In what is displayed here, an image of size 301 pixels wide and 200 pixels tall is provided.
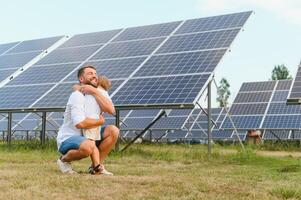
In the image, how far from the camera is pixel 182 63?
13367mm

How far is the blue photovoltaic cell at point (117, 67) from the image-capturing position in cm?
1417

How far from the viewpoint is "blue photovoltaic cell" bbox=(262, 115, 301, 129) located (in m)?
23.1

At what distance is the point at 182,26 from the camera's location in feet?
54.0

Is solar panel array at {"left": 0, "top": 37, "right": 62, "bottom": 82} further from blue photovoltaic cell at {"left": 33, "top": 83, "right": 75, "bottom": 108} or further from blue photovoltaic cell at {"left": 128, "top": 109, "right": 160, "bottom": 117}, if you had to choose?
blue photovoltaic cell at {"left": 128, "top": 109, "right": 160, "bottom": 117}

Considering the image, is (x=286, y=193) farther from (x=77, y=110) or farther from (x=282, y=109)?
(x=282, y=109)

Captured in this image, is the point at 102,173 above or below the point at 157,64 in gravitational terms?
below

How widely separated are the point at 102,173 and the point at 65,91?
315 inches

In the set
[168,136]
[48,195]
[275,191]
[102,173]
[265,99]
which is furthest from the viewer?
[168,136]

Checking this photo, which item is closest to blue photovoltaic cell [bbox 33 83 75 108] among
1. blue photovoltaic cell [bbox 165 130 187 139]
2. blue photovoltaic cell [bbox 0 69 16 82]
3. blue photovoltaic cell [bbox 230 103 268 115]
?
blue photovoltaic cell [bbox 0 69 16 82]

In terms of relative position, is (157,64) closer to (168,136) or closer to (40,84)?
(40,84)

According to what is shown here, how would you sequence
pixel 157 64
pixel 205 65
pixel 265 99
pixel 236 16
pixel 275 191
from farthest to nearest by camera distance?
pixel 265 99 → pixel 236 16 → pixel 157 64 → pixel 205 65 → pixel 275 191

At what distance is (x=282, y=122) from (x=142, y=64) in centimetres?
1131

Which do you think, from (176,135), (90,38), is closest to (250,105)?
(176,135)

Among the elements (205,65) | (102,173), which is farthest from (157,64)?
(102,173)
